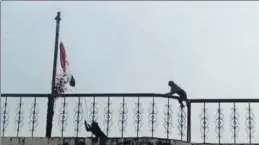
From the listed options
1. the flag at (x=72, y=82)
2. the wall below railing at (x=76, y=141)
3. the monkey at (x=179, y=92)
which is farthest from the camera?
the flag at (x=72, y=82)

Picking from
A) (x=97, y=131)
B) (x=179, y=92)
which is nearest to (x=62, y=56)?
(x=97, y=131)

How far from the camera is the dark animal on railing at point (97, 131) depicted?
29.7 ft

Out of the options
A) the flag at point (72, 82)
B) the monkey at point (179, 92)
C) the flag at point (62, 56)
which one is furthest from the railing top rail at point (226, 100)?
the flag at point (62, 56)

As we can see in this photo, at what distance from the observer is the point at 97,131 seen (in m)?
9.24

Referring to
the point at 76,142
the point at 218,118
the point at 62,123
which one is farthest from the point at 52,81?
the point at 218,118

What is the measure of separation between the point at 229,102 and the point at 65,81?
129 inches

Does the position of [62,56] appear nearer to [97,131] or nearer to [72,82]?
[72,82]

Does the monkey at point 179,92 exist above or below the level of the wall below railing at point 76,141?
above

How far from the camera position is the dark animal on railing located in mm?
9043

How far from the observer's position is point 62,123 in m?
9.72

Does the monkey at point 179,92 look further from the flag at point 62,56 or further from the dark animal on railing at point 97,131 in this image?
the flag at point 62,56

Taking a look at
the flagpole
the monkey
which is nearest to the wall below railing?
the flagpole

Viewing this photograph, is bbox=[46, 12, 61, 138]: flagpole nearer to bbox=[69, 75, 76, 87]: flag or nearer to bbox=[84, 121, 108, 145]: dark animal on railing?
bbox=[69, 75, 76, 87]: flag

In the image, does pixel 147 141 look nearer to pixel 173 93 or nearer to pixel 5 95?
pixel 173 93
